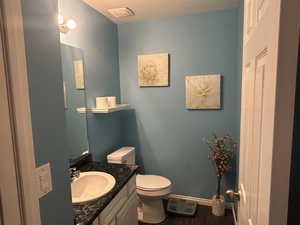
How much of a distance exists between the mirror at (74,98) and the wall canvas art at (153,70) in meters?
0.87

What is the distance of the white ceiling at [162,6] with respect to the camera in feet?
6.68

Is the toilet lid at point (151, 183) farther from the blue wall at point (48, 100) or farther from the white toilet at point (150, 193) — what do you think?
the blue wall at point (48, 100)

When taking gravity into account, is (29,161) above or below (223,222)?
above

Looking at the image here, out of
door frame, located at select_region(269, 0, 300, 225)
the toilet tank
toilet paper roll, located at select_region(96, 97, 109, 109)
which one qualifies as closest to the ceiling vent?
toilet paper roll, located at select_region(96, 97, 109, 109)

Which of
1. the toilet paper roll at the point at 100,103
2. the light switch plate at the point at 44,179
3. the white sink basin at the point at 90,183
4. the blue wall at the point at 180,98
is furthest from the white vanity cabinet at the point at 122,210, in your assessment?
the blue wall at the point at 180,98

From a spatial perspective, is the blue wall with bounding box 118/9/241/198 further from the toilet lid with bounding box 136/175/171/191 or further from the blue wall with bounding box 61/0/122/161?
the toilet lid with bounding box 136/175/171/191

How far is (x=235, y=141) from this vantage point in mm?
A: 2377

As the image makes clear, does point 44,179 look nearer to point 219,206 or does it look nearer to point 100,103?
point 100,103

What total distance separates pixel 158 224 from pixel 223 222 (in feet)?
2.45

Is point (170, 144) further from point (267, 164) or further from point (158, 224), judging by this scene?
point (267, 164)

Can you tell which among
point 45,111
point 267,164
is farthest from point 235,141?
point 45,111

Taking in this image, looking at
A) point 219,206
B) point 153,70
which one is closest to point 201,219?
point 219,206

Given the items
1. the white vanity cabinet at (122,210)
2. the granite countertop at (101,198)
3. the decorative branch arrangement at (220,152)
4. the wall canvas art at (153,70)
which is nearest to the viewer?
the granite countertop at (101,198)

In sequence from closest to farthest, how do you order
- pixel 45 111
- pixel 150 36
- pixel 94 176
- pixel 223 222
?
pixel 45 111 < pixel 94 176 < pixel 223 222 < pixel 150 36
